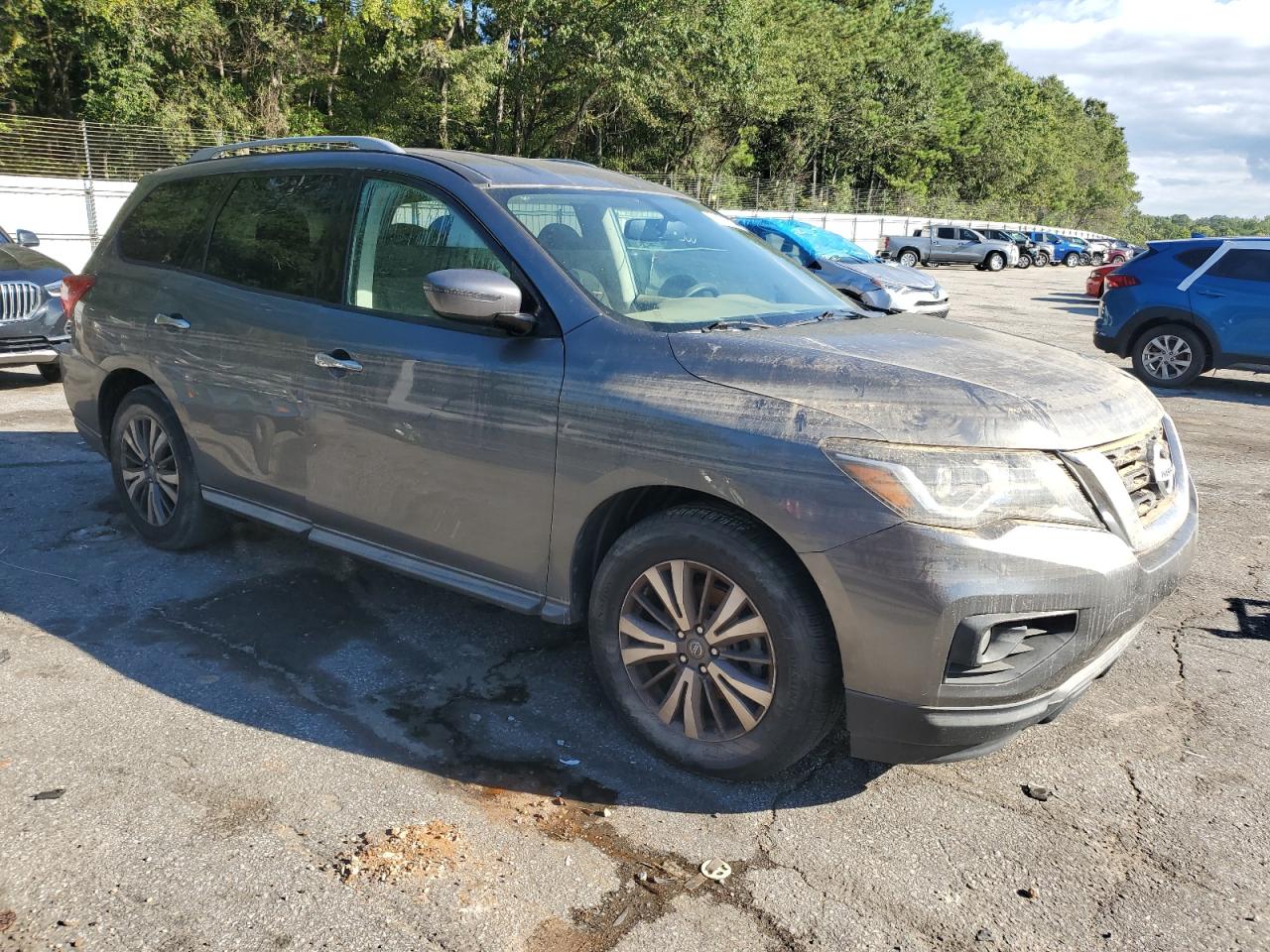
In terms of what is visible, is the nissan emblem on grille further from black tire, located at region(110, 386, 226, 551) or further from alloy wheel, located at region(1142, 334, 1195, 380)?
alloy wheel, located at region(1142, 334, 1195, 380)

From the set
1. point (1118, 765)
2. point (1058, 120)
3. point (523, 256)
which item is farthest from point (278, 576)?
point (1058, 120)

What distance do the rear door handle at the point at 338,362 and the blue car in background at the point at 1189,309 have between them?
1014 cm

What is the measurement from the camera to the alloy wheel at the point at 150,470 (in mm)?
4820

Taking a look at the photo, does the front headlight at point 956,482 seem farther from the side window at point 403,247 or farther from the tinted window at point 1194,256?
the tinted window at point 1194,256

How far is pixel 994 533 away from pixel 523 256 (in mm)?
1784

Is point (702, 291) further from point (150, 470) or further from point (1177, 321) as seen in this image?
point (1177, 321)

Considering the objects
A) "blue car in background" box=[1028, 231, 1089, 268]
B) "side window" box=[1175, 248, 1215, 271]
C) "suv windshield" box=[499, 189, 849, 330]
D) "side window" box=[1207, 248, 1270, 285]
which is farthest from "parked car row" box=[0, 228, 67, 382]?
"blue car in background" box=[1028, 231, 1089, 268]

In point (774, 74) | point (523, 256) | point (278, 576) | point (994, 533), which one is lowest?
point (278, 576)

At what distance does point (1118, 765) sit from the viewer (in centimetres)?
325

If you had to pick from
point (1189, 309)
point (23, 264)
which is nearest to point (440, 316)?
point (23, 264)

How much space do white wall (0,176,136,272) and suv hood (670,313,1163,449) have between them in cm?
2118

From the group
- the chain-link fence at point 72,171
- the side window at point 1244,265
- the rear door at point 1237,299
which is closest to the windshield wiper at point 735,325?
the rear door at point 1237,299

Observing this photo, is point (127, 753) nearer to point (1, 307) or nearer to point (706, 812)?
point (706, 812)

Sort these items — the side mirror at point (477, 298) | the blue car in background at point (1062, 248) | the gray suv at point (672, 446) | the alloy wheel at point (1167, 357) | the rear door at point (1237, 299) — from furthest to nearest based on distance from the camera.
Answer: the blue car in background at point (1062, 248) → the alloy wheel at point (1167, 357) → the rear door at point (1237, 299) → the side mirror at point (477, 298) → the gray suv at point (672, 446)
